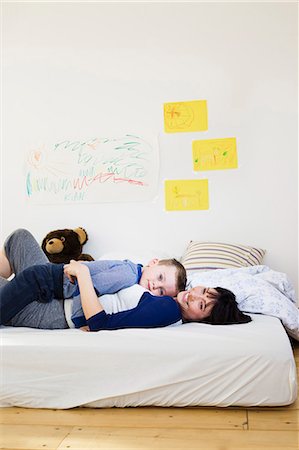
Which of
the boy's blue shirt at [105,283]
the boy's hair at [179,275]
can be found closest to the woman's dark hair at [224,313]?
the boy's hair at [179,275]

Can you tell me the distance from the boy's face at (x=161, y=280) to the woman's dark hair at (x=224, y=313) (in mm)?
152

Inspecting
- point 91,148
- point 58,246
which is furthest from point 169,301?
point 91,148

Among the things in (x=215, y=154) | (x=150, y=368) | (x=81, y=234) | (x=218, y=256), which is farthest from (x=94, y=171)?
(x=150, y=368)

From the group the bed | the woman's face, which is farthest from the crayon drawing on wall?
the bed

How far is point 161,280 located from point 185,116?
1.44 metres

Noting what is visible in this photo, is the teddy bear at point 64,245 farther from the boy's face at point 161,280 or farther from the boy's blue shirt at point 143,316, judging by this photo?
the boy's blue shirt at point 143,316

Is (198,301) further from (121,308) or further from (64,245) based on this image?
(64,245)

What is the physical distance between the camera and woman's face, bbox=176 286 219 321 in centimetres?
202

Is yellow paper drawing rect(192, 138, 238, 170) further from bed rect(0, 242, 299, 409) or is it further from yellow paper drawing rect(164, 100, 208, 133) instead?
bed rect(0, 242, 299, 409)

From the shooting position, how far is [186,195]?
3252 millimetres

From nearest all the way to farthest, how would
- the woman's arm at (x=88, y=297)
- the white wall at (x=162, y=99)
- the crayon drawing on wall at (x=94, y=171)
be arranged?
1. the woman's arm at (x=88, y=297)
2. the white wall at (x=162, y=99)
3. the crayon drawing on wall at (x=94, y=171)

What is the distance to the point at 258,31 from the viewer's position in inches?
126

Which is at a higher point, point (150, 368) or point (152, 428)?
point (150, 368)

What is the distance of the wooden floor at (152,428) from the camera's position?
153 centimetres
